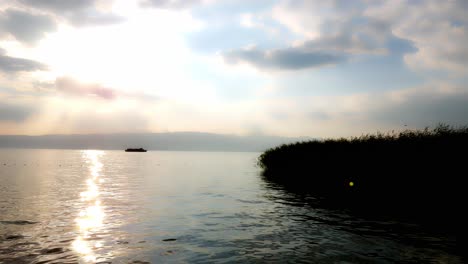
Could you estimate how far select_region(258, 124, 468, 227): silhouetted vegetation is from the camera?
991 inches

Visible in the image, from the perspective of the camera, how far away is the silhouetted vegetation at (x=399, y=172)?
991 inches

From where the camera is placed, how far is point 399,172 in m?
30.3

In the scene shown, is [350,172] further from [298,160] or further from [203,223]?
[203,223]

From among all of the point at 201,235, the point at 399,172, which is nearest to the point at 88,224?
the point at 201,235

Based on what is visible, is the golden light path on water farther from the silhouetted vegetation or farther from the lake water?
the silhouetted vegetation

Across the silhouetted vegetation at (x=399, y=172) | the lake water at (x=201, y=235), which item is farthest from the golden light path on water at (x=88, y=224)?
the silhouetted vegetation at (x=399, y=172)

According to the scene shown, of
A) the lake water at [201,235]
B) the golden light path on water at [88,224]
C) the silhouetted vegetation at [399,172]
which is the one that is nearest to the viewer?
the lake water at [201,235]

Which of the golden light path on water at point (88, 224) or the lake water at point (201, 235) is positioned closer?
the lake water at point (201, 235)

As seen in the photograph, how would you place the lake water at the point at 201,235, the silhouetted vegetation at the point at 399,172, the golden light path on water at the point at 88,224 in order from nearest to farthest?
the lake water at the point at 201,235
the golden light path on water at the point at 88,224
the silhouetted vegetation at the point at 399,172

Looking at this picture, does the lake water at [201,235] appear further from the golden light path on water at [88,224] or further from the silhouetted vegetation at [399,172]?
the silhouetted vegetation at [399,172]

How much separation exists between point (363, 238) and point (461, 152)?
51.6 feet

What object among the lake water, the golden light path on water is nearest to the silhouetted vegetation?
the lake water

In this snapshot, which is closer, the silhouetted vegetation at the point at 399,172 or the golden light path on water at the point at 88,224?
the golden light path on water at the point at 88,224

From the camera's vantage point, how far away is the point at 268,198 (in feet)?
94.2
